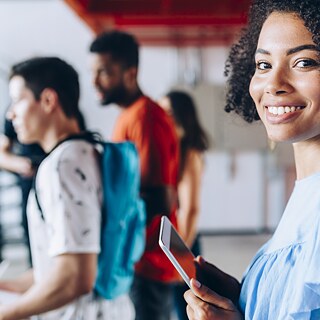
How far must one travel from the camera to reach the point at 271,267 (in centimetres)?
91

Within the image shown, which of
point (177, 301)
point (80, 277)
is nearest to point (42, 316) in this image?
point (80, 277)

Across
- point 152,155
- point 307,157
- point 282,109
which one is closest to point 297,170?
point 307,157

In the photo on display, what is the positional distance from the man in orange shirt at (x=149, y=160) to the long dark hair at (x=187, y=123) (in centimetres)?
92

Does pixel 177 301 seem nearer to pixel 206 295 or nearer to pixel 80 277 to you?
pixel 80 277

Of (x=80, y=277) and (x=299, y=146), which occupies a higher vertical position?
(x=299, y=146)

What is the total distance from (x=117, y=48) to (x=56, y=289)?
4.32 ft

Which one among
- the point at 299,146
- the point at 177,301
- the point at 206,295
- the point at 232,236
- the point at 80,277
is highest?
the point at 299,146

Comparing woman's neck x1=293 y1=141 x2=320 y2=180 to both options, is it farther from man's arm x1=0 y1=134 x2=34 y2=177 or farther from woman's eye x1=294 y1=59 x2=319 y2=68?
man's arm x1=0 y1=134 x2=34 y2=177

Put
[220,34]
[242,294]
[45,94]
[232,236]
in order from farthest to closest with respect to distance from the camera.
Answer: [232,236] → [220,34] → [45,94] → [242,294]

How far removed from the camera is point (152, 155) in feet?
7.13

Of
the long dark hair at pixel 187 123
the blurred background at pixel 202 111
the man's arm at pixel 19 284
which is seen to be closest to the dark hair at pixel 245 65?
the man's arm at pixel 19 284

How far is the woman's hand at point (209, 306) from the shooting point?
94 cm

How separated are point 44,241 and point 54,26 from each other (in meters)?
6.38

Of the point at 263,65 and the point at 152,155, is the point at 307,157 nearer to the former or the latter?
the point at 263,65
